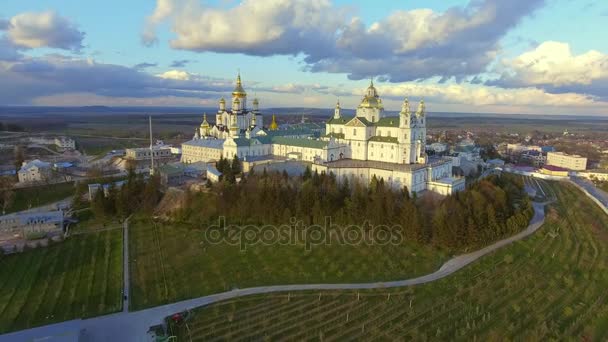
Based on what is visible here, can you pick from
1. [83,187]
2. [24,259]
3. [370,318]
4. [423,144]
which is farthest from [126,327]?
[423,144]

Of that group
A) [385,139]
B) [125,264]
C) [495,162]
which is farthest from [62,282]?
[495,162]

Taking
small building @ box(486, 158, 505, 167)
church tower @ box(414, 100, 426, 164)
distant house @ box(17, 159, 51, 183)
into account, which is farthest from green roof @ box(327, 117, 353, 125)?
distant house @ box(17, 159, 51, 183)

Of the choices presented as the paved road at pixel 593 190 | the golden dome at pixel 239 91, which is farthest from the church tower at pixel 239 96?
the paved road at pixel 593 190

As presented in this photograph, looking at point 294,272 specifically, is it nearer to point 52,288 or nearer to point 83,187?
point 52,288

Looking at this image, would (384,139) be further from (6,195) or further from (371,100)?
(6,195)

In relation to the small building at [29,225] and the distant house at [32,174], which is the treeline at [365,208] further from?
the distant house at [32,174]

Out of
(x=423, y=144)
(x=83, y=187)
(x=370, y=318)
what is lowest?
(x=370, y=318)
